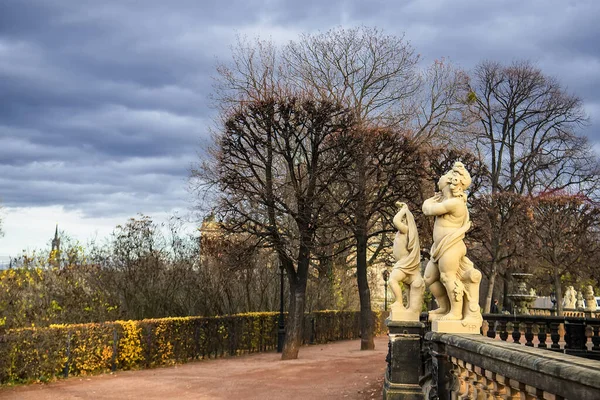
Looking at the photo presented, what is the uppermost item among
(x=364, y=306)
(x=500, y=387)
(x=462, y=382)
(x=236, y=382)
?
(x=364, y=306)

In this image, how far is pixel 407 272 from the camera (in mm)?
9500

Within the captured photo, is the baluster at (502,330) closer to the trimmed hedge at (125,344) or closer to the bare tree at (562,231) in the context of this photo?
the trimmed hedge at (125,344)

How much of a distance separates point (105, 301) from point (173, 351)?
2.84 metres

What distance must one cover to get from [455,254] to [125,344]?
471 inches

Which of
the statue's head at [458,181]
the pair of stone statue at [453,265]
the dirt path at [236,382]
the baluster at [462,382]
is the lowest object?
the dirt path at [236,382]

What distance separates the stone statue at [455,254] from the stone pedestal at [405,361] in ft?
5.31

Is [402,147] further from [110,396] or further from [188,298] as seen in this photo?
[110,396]

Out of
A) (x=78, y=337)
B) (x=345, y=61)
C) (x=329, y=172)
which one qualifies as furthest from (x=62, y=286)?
(x=345, y=61)

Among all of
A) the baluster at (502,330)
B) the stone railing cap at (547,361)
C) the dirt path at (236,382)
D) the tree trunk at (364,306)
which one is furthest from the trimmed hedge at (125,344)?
the stone railing cap at (547,361)

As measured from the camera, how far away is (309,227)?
18.9m

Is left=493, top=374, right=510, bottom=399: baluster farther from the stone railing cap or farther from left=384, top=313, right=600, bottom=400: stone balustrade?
the stone railing cap

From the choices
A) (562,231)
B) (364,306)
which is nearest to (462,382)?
(364,306)

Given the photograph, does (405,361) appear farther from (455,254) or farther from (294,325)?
(294,325)

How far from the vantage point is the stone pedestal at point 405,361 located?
28.2ft
